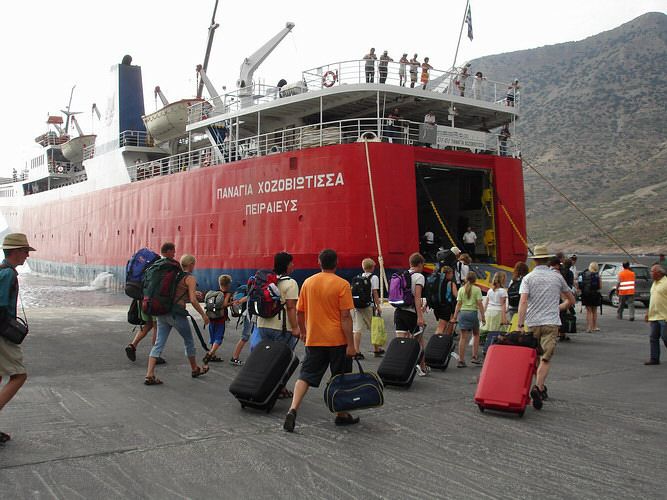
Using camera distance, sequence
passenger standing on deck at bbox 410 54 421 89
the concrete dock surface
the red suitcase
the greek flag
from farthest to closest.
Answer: the greek flag → passenger standing on deck at bbox 410 54 421 89 → the red suitcase → the concrete dock surface

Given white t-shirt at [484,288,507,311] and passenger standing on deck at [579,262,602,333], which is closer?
white t-shirt at [484,288,507,311]

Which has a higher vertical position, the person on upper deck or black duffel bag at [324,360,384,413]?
the person on upper deck

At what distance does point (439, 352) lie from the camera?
28.9 ft

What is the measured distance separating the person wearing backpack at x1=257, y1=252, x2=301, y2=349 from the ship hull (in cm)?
947

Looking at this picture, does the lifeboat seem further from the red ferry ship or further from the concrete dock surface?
the concrete dock surface

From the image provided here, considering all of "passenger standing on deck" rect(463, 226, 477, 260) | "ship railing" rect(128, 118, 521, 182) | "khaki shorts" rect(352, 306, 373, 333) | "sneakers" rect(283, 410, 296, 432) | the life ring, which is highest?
the life ring

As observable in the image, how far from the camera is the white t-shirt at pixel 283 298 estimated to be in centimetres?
673

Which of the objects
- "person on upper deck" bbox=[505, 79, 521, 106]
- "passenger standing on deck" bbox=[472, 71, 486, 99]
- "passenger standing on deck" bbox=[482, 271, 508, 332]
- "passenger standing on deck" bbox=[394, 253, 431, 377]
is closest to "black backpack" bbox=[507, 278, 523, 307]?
"passenger standing on deck" bbox=[482, 271, 508, 332]

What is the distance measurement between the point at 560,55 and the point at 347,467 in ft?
533

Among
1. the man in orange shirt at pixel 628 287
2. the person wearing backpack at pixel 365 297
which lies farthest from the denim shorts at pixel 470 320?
the man in orange shirt at pixel 628 287

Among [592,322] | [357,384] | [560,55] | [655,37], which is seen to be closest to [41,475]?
[357,384]

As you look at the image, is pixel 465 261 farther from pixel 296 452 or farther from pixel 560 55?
pixel 560 55

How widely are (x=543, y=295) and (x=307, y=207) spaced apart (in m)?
11.1

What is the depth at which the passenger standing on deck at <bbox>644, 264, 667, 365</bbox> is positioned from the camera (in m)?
9.41
